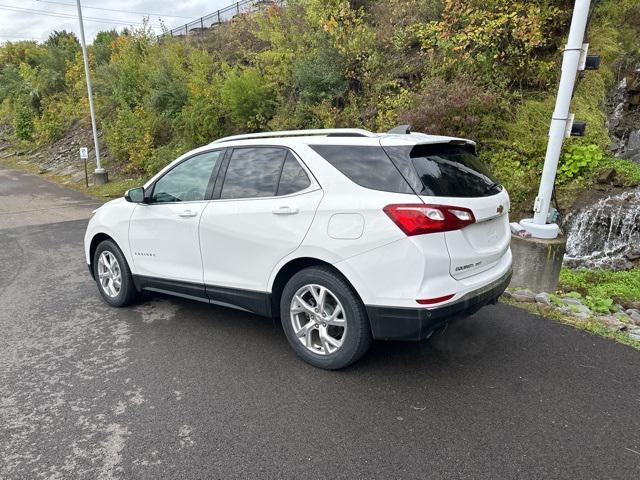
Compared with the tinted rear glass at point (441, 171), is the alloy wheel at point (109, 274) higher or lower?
lower

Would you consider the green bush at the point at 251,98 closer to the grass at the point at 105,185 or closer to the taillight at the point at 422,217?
the grass at the point at 105,185

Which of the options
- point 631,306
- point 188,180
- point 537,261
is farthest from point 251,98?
point 631,306

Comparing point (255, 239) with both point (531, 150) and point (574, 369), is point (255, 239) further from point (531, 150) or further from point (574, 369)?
point (531, 150)

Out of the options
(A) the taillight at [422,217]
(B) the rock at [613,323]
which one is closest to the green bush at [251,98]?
A: (B) the rock at [613,323]

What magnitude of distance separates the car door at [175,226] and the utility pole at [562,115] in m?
3.57

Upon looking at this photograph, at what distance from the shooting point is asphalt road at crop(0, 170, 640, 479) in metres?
2.58

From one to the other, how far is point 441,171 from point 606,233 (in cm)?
517

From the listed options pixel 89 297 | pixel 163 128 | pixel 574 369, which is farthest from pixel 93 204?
pixel 574 369

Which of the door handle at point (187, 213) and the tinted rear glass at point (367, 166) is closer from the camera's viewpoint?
the tinted rear glass at point (367, 166)

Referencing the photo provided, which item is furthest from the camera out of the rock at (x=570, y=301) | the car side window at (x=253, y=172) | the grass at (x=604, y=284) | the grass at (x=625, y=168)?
the grass at (x=625, y=168)

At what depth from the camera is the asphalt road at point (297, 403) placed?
8.48 ft

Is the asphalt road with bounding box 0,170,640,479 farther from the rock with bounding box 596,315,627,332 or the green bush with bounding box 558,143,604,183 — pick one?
the green bush with bounding box 558,143,604,183

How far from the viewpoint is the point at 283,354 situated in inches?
150

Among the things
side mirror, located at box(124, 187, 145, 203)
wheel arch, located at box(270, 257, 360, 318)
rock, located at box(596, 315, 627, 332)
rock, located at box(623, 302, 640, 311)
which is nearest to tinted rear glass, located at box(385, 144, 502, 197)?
wheel arch, located at box(270, 257, 360, 318)
